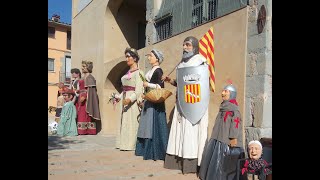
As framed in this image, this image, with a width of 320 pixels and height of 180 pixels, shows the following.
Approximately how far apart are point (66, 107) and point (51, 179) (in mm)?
4892

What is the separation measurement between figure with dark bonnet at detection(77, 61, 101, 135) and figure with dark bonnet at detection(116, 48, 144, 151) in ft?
9.89

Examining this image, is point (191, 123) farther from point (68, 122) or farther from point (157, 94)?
point (68, 122)

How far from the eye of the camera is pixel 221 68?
14.1 feet

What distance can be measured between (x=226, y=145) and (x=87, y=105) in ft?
18.0

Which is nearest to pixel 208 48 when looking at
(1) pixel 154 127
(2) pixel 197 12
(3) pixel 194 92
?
(3) pixel 194 92

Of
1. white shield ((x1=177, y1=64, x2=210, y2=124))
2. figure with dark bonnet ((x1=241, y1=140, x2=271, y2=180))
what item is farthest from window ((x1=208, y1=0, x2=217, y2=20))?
figure with dark bonnet ((x1=241, y1=140, x2=271, y2=180))

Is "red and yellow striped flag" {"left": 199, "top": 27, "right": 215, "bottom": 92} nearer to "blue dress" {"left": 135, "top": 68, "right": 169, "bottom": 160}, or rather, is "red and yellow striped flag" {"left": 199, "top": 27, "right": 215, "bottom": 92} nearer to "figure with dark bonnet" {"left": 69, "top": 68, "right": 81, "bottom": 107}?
"blue dress" {"left": 135, "top": 68, "right": 169, "bottom": 160}

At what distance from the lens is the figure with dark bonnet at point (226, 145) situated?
3.29m

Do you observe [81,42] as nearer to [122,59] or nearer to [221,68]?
[122,59]

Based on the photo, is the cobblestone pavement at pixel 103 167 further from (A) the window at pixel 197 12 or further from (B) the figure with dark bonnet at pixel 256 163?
(A) the window at pixel 197 12

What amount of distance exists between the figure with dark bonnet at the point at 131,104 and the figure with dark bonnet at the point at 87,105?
9.89 ft

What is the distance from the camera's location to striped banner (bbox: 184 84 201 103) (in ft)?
12.2
